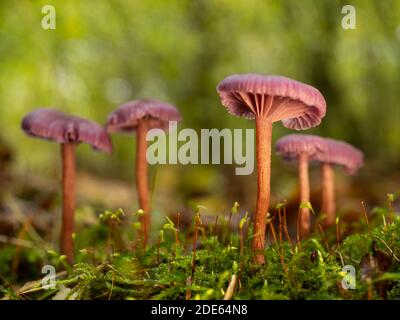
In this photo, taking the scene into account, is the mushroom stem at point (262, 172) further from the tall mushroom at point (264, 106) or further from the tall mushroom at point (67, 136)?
the tall mushroom at point (67, 136)

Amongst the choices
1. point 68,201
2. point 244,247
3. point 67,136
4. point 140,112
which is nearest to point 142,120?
point 140,112

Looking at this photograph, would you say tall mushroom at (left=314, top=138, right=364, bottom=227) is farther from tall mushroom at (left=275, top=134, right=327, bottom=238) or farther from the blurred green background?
the blurred green background

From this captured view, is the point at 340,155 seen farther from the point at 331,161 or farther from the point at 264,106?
the point at 264,106

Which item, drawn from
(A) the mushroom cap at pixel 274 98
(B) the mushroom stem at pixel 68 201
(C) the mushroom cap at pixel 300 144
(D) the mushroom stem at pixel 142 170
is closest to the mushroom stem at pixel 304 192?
(C) the mushroom cap at pixel 300 144

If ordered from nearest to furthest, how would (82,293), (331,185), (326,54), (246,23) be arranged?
(82,293) < (331,185) < (326,54) < (246,23)

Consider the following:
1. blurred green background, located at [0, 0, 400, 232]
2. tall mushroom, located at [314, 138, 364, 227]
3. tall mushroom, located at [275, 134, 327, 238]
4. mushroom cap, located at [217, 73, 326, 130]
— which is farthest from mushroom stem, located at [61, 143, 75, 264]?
blurred green background, located at [0, 0, 400, 232]

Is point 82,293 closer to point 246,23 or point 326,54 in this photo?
point 326,54

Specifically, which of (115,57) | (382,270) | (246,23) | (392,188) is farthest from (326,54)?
(382,270)
